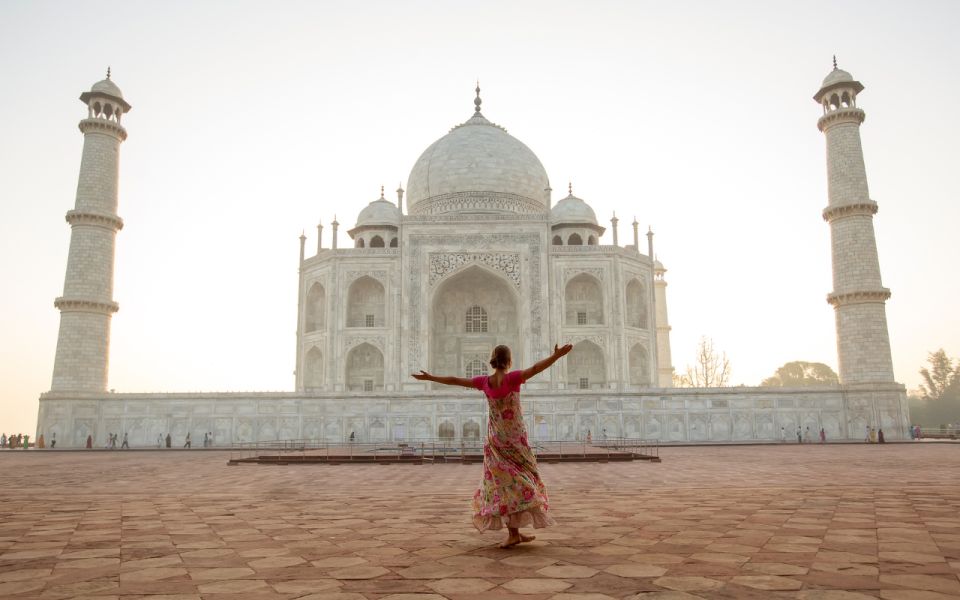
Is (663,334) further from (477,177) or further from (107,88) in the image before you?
(107,88)

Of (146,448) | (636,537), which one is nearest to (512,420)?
(636,537)

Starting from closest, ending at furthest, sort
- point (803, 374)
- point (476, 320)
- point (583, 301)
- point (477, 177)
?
point (583, 301), point (476, 320), point (477, 177), point (803, 374)

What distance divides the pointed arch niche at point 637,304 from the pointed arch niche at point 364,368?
10.2 m

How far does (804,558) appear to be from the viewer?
11.6 ft

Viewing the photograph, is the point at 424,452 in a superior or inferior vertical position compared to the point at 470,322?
inferior

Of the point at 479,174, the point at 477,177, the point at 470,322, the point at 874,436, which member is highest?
the point at 479,174

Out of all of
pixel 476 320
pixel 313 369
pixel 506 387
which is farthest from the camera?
pixel 476 320

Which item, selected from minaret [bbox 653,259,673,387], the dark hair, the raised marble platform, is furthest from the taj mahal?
the dark hair

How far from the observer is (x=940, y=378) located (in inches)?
1572

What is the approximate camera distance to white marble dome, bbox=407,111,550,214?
32.2 metres

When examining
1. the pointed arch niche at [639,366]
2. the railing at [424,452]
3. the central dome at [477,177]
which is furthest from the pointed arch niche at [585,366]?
the central dome at [477,177]

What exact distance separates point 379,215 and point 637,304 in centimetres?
1207

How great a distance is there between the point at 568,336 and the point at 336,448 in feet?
36.0

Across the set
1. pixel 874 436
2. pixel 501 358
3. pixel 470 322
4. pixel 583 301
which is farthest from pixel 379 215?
pixel 501 358
